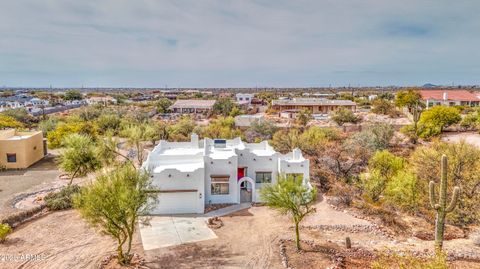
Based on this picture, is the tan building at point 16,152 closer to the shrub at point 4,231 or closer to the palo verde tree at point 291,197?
the shrub at point 4,231

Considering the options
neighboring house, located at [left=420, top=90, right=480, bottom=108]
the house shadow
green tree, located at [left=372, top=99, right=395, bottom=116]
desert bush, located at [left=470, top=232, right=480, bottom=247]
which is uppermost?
neighboring house, located at [left=420, top=90, right=480, bottom=108]

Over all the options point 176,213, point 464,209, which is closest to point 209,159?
point 176,213

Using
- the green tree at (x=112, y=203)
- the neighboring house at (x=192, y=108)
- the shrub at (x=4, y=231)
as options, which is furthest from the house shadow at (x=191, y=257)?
the neighboring house at (x=192, y=108)

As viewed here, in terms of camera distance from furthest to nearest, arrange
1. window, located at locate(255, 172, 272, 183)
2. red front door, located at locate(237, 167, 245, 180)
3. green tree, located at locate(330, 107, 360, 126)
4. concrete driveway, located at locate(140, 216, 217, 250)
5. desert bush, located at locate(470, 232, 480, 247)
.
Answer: green tree, located at locate(330, 107, 360, 126) → window, located at locate(255, 172, 272, 183) → red front door, located at locate(237, 167, 245, 180) → concrete driveway, located at locate(140, 216, 217, 250) → desert bush, located at locate(470, 232, 480, 247)

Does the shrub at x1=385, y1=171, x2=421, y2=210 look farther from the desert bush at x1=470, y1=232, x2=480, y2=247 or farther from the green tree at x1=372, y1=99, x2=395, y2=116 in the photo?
the green tree at x1=372, y1=99, x2=395, y2=116

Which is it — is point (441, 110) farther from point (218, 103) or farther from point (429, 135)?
point (218, 103)

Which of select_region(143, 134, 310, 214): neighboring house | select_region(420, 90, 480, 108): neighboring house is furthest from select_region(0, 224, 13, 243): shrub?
select_region(420, 90, 480, 108): neighboring house

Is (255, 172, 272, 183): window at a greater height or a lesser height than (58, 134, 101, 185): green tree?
lesser
